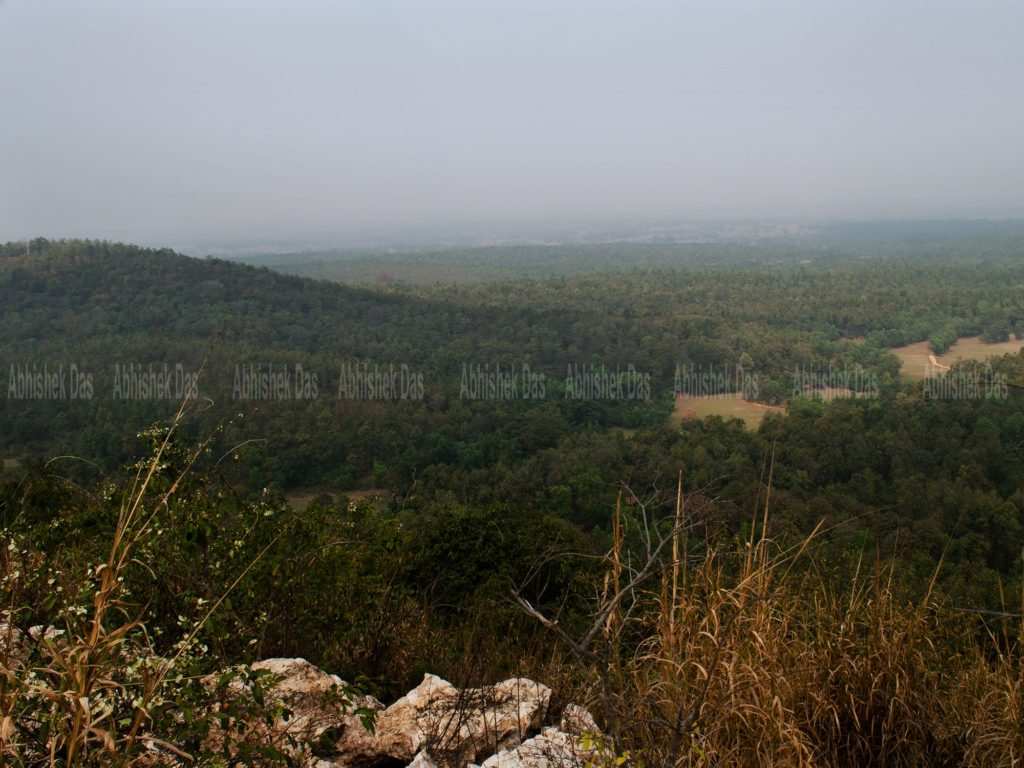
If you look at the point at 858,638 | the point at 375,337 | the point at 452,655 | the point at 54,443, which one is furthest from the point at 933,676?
the point at 375,337

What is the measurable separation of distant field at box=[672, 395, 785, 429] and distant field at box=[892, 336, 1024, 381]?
1352 centimetres

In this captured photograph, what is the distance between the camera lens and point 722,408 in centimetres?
5056

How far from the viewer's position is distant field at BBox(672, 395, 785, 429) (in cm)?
4691

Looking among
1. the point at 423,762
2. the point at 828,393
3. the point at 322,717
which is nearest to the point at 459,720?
the point at 423,762

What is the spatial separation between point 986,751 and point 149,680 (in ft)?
7.89

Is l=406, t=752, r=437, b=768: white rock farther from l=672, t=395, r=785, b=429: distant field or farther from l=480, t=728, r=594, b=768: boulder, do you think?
l=672, t=395, r=785, b=429: distant field

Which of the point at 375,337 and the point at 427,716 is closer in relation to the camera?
the point at 427,716

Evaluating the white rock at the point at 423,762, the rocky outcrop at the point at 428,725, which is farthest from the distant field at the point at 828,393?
the white rock at the point at 423,762

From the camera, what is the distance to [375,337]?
63656 millimetres

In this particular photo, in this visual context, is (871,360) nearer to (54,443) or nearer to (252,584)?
(54,443)

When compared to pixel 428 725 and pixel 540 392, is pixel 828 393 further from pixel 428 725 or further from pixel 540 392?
pixel 428 725

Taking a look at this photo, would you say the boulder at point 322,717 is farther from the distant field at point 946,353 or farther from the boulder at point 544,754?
the distant field at point 946,353

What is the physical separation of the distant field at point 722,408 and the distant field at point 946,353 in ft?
44.4

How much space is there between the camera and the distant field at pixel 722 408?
154ft
